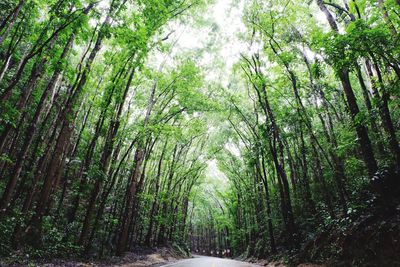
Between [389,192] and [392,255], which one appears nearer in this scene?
[392,255]

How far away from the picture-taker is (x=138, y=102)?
16.6 metres

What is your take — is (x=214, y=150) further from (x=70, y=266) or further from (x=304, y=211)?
(x=70, y=266)

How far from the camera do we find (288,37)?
488 inches

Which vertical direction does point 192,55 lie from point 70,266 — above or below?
above

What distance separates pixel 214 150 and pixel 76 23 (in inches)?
774

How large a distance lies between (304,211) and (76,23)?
1651cm

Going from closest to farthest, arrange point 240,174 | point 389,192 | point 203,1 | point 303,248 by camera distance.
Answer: point 389,192
point 303,248
point 203,1
point 240,174

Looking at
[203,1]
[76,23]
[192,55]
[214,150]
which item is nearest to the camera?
[76,23]

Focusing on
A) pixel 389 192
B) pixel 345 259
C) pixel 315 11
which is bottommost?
pixel 345 259

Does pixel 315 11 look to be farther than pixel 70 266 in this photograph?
Yes

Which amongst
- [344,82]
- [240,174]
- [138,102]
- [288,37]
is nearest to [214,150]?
[240,174]

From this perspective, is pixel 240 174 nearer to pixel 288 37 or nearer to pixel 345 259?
pixel 288 37

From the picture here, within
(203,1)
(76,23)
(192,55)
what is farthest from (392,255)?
(192,55)

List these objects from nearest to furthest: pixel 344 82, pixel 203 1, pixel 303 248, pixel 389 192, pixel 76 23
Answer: pixel 76 23
pixel 389 192
pixel 344 82
pixel 303 248
pixel 203 1
